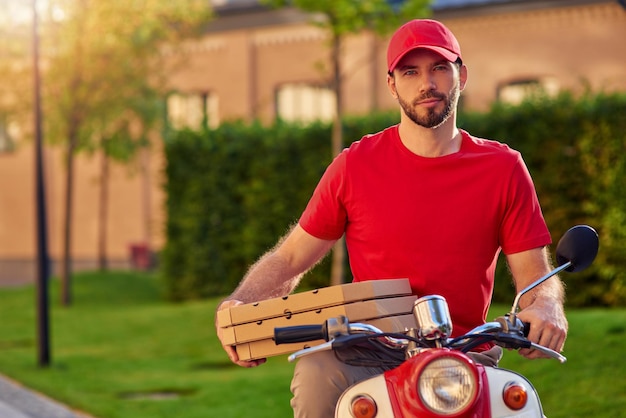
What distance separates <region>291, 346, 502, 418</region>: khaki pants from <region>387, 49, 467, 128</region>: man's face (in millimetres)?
773

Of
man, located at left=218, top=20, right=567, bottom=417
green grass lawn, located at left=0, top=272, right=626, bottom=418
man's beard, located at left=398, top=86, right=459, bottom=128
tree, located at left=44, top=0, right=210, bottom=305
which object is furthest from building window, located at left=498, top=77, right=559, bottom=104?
man's beard, located at left=398, top=86, right=459, bottom=128

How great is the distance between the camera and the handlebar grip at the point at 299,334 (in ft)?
10.6

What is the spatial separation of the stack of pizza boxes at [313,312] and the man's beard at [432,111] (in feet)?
1.61

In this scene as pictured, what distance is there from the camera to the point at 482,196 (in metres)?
3.70

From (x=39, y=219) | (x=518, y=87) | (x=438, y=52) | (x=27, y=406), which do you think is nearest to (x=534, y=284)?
(x=438, y=52)

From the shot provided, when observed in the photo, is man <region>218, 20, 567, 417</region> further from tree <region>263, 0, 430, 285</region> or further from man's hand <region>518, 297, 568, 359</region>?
tree <region>263, 0, 430, 285</region>

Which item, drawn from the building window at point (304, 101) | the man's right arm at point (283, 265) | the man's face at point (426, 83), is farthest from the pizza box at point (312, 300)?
the building window at point (304, 101)

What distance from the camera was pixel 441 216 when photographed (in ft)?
12.0

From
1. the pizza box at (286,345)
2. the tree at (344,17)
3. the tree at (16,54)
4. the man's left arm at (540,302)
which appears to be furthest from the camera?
the tree at (16,54)

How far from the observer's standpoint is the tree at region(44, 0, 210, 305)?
20453 mm

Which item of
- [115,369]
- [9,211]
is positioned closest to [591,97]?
[115,369]

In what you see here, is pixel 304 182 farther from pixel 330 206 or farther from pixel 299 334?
pixel 299 334

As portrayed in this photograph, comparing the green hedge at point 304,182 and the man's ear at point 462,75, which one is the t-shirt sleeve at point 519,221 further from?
the green hedge at point 304,182

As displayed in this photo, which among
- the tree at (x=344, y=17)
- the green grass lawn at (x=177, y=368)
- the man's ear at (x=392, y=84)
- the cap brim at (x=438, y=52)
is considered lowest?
the green grass lawn at (x=177, y=368)
